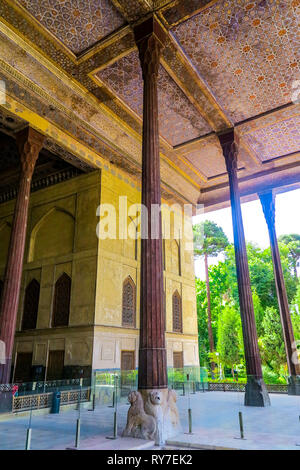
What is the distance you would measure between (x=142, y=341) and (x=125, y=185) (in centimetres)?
909

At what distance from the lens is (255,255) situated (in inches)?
1046

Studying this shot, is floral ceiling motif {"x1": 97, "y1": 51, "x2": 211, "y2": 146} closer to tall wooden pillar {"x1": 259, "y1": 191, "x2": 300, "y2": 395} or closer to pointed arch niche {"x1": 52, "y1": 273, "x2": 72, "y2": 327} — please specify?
tall wooden pillar {"x1": 259, "y1": 191, "x2": 300, "y2": 395}

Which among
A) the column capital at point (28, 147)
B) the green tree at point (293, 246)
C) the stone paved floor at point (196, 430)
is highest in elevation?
the green tree at point (293, 246)

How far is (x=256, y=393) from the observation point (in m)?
8.82

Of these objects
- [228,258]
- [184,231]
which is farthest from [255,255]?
[184,231]

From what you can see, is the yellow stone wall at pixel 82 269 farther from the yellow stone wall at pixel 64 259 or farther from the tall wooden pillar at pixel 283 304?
the tall wooden pillar at pixel 283 304

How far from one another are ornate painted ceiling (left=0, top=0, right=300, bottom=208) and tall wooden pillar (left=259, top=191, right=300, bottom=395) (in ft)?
6.91

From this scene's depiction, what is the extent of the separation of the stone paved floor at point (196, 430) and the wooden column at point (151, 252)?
987 mm

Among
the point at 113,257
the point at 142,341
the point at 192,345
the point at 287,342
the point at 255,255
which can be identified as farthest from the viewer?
the point at 255,255

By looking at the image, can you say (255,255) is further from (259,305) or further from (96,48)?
(96,48)

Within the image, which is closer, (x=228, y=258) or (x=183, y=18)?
(x=183, y=18)

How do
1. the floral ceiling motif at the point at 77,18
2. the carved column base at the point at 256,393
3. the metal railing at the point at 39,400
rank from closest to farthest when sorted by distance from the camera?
the metal railing at the point at 39,400, the floral ceiling motif at the point at 77,18, the carved column base at the point at 256,393

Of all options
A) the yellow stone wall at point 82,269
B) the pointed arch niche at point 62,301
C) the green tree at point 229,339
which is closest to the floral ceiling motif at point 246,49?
the yellow stone wall at point 82,269

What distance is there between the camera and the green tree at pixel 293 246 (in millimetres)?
29734
